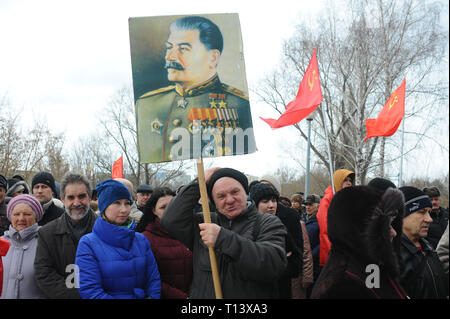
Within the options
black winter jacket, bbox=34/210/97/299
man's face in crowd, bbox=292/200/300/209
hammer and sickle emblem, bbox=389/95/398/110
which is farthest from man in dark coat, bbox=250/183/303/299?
man's face in crowd, bbox=292/200/300/209

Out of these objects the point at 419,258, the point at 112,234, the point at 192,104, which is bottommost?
the point at 419,258

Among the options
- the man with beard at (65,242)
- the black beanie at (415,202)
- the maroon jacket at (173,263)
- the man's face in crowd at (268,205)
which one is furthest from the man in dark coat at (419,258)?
the man with beard at (65,242)

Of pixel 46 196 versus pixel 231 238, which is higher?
pixel 46 196

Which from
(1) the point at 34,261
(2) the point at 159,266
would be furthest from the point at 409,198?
(1) the point at 34,261

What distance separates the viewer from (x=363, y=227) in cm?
270

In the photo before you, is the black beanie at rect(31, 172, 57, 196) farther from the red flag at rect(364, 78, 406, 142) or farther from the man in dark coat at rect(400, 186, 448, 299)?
the red flag at rect(364, 78, 406, 142)

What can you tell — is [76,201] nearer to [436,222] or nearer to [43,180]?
[43,180]

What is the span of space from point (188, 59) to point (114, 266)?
1663 millimetres

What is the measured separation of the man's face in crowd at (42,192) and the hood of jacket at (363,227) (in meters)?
3.59

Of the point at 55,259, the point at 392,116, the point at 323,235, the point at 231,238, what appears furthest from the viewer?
the point at 392,116

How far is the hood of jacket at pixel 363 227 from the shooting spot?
8.83 ft

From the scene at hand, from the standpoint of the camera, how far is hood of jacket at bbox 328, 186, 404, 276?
269 cm

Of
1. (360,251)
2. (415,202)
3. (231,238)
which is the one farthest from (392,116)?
(231,238)

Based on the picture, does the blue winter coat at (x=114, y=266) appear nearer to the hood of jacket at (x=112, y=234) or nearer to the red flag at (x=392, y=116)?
the hood of jacket at (x=112, y=234)
